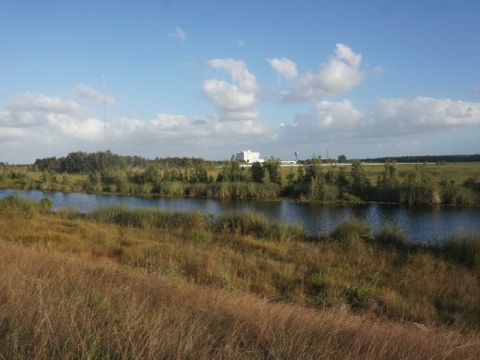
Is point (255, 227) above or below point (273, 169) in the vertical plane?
below

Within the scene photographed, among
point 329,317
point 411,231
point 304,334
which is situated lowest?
point 411,231

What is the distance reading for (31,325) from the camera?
9.57 ft

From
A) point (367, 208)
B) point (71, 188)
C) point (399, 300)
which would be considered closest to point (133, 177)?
point (71, 188)

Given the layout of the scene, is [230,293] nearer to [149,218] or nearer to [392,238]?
[392,238]

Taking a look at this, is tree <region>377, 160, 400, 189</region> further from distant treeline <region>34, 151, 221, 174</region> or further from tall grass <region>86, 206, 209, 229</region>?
distant treeline <region>34, 151, 221, 174</region>

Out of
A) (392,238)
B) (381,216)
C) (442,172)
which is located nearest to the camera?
(392,238)

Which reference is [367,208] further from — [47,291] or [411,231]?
[47,291]

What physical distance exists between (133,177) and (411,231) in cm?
5076

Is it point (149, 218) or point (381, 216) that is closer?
point (149, 218)

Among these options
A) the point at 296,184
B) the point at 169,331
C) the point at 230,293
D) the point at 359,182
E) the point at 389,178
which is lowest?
the point at 296,184

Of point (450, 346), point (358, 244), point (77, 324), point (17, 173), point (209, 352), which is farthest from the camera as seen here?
point (17, 173)

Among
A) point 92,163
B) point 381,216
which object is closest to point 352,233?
point 381,216

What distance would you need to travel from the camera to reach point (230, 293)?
5887 mm

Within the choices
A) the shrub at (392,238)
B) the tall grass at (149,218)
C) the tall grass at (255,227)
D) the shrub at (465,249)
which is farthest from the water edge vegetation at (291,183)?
the shrub at (465,249)
